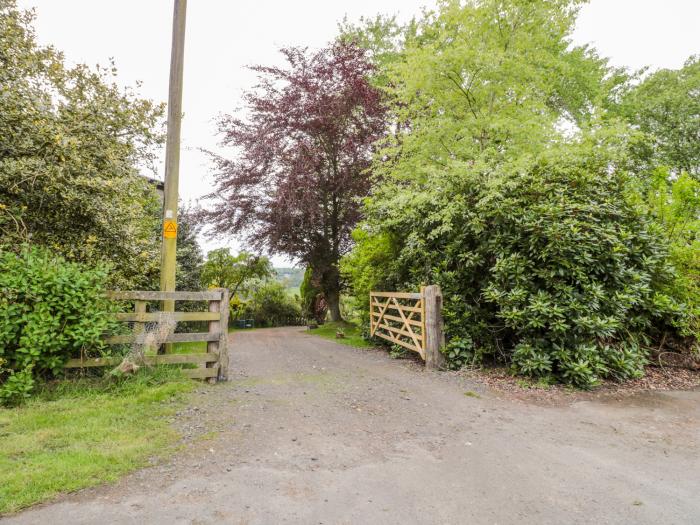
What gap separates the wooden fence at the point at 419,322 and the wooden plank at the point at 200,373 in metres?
3.54

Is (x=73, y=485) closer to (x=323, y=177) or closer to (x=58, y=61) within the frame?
(x=58, y=61)

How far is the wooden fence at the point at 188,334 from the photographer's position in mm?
4828

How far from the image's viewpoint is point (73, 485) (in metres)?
2.52

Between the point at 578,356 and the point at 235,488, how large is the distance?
4.84m

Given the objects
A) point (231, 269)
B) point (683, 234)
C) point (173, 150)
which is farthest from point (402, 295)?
point (231, 269)

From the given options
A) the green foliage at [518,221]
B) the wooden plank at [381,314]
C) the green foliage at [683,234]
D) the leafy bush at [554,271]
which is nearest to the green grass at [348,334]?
the wooden plank at [381,314]

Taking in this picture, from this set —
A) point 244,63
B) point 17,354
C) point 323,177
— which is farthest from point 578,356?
point 244,63

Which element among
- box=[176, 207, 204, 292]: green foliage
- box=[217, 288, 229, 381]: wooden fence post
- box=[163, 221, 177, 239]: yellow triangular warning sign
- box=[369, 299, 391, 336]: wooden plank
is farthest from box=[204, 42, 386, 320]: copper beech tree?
box=[217, 288, 229, 381]: wooden fence post

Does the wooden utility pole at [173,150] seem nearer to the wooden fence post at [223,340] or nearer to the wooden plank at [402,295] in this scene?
the wooden fence post at [223,340]

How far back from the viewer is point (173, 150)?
5.90 metres

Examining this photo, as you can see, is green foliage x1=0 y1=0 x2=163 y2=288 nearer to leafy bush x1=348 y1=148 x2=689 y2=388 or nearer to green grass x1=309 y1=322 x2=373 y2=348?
leafy bush x1=348 y1=148 x2=689 y2=388

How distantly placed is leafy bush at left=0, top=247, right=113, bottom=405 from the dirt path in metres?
1.60

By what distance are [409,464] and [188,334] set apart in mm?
3570

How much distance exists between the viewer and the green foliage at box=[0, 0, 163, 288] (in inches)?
178
